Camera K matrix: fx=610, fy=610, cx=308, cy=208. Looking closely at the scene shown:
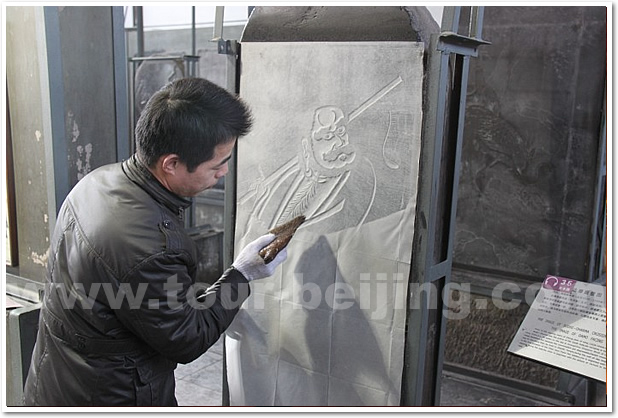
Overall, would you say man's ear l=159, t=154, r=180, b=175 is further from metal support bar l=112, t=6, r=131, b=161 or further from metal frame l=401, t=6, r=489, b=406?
metal support bar l=112, t=6, r=131, b=161

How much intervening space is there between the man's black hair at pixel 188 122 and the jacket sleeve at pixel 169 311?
272 mm

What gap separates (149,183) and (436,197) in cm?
84

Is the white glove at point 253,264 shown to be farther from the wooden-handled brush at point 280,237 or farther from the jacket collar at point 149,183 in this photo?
the jacket collar at point 149,183

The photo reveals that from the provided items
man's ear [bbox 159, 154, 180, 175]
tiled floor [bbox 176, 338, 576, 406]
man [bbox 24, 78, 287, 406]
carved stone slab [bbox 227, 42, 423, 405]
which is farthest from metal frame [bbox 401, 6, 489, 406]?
tiled floor [bbox 176, 338, 576, 406]

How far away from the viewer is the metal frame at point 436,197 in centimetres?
177

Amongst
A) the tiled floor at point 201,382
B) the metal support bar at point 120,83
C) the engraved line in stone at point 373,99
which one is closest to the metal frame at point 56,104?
the metal support bar at point 120,83

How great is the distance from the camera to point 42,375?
5.62 ft

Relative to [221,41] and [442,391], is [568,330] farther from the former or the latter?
[442,391]

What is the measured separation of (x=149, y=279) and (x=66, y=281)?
0.26 m

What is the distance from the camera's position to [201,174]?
1625mm

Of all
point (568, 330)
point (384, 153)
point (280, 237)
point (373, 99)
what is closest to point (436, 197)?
point (384, 153)

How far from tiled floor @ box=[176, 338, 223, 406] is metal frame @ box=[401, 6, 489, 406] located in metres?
1.52
